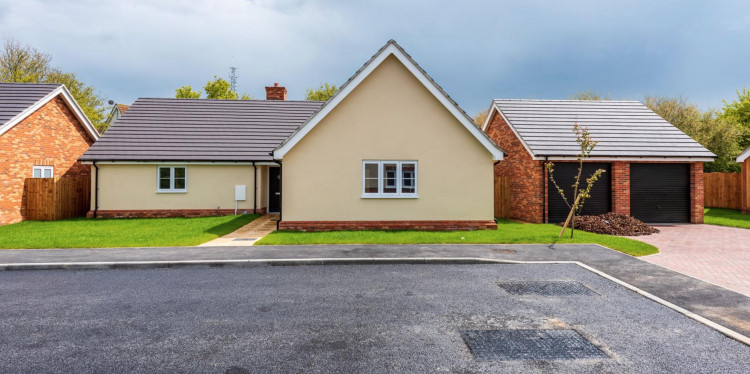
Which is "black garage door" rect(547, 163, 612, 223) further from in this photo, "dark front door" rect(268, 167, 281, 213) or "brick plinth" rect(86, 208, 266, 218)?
"brick plinth" rect(86, 208, 266, 218)

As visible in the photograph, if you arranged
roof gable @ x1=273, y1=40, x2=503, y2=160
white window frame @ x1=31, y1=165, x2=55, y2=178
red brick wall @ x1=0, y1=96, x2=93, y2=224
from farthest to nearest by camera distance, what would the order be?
white window frame @ x1=31, y1=165, x2=55, y2=178, red brick wall @ x1=0, y1=96, x2=93, y2=224, roof gable @ x1=273, y1=40, x2=503, y2=160

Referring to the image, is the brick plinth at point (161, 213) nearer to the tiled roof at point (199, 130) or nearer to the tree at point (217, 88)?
the tiled roof at point (199, 130)

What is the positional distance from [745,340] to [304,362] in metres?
4.87

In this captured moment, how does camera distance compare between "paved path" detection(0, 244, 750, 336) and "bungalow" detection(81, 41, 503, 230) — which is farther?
"bungalow" detection(81, 41, 503, 230)

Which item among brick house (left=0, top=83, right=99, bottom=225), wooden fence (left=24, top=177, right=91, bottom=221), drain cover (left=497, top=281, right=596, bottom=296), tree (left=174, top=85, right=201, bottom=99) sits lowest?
drain cover (left=497, top=281, right=596, bottom=296)

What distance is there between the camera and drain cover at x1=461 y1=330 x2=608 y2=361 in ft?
12.9

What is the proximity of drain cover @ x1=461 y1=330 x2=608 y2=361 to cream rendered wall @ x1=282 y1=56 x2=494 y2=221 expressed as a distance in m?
8.92

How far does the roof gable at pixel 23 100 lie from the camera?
16.1m

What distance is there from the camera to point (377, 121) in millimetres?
13320

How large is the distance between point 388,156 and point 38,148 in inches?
628

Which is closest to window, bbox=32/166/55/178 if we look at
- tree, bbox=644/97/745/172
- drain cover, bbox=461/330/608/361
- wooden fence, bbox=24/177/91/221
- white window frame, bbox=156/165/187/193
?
wooden fence, bbox=24/177/91/221

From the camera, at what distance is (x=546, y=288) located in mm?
6621

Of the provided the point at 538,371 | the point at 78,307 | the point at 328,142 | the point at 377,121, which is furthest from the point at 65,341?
the point at 377,121

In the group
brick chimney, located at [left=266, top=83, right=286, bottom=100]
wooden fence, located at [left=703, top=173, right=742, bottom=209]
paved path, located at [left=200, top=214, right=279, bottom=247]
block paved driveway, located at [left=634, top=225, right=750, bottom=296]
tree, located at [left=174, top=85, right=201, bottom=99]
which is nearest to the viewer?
block paved driveway, located at [left=634, top=225, right=750, bottom=296]
